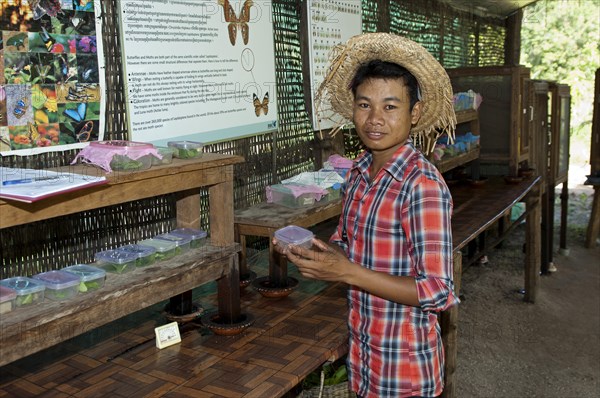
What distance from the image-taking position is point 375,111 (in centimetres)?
199

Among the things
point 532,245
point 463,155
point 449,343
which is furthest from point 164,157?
point 532,245

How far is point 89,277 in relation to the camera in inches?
80.9

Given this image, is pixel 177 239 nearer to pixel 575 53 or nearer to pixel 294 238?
pixel 294 238

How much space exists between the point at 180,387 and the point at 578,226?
8015mm

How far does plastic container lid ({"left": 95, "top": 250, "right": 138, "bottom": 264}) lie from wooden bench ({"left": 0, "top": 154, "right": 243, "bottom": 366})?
0.06 meters

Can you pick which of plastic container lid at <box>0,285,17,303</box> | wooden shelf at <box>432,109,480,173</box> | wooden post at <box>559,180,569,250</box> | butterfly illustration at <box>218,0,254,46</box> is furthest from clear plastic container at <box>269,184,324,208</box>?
wooden post at <box>559,180,569,250</box>

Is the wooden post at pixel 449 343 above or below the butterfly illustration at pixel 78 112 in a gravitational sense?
below

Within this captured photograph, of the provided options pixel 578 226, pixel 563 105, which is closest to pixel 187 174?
pixel 563 105

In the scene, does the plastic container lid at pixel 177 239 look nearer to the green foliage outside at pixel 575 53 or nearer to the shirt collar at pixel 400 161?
the shirt collar at pixel 400 161

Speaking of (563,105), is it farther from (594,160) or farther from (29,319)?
(29,319)

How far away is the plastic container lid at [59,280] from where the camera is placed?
1969 mm

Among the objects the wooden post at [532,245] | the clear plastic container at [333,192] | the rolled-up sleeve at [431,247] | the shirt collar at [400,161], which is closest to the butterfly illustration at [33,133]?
the shirt collar at [400,161]

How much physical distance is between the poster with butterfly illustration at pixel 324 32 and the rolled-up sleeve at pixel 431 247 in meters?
2.00

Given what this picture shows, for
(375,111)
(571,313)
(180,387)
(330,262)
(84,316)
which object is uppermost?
(375,111)
